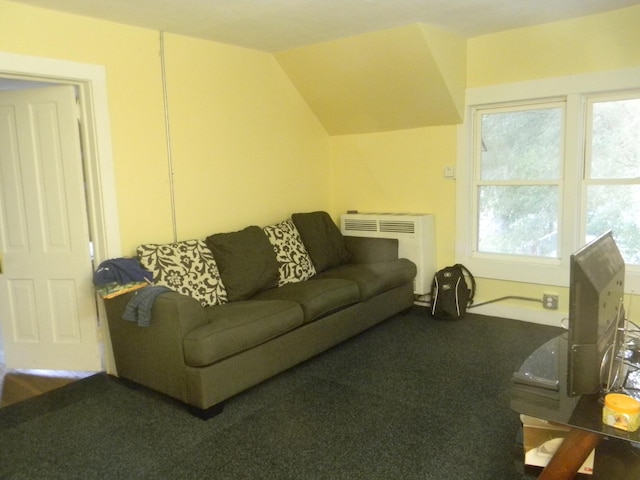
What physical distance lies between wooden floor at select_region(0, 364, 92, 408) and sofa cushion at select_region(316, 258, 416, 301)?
6.49 ft

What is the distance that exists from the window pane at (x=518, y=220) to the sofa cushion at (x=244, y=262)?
6.43 feet

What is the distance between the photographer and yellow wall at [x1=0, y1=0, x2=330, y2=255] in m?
2.97

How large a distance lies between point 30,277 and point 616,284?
3.36m

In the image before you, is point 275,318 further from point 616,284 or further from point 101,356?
point 616,284

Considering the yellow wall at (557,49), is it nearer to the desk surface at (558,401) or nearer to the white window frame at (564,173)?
the white window frame at (564,173)

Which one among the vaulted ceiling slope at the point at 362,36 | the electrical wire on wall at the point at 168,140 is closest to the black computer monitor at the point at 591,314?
the vaulted ceiling slope at the point at 362,36

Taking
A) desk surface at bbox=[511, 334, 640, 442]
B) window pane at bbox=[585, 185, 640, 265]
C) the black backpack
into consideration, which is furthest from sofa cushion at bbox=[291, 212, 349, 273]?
desk surface at bbox=[511, 334, 640, 442]

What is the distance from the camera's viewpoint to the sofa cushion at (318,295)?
10.6 feet

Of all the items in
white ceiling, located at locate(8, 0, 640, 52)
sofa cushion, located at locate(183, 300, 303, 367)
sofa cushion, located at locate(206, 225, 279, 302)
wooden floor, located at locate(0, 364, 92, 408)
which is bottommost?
wooden floor, located at locate(0, 364, 92, 408)

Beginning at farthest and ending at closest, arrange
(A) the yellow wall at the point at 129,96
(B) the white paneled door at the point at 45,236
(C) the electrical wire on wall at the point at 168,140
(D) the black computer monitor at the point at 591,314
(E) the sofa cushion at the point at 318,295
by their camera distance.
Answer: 1. (C) the electrical wire on wall at the point at 168,140
2. (E) the sofa cushion at the point at 318,295
3. (B) the white paneled door at the point at 45,236
4. (A) the yellow wall at the point at 129,96
5. (D) the black computer monitor at the point at 591,314

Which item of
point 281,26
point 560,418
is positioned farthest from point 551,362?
point 281,26

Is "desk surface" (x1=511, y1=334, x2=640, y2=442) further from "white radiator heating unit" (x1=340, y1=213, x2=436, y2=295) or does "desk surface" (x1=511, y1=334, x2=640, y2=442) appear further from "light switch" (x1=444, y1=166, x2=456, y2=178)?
"light switch" (x1=444, y1=166, x2=456, y2=178)

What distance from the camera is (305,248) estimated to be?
420 cm

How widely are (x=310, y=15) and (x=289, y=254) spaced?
1.79m
